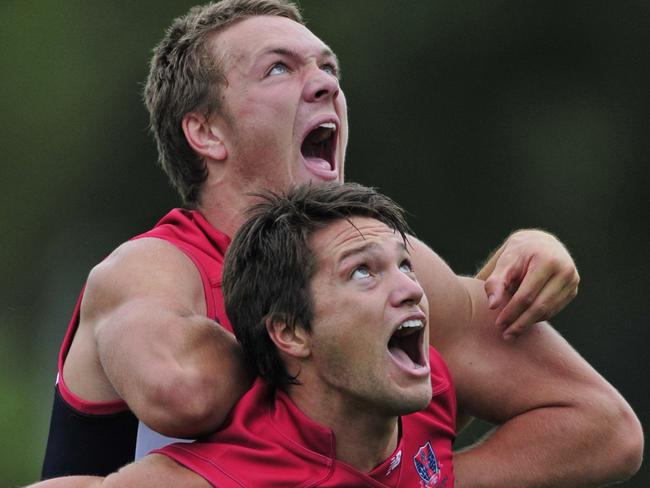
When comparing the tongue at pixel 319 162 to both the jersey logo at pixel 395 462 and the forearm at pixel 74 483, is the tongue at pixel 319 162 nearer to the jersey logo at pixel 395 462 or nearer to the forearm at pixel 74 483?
the jersey logo at pixel 395 462

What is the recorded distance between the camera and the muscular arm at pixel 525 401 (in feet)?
14.7

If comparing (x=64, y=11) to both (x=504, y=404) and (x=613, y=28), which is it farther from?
(x=504, y=404)

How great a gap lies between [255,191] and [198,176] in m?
0.23

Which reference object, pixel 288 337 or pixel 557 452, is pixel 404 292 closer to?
pixel 288 337

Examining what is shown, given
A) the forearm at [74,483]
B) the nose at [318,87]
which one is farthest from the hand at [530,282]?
the forearm at [74,483]

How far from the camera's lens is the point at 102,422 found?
4465 millimetres

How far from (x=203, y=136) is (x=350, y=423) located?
1.19 m

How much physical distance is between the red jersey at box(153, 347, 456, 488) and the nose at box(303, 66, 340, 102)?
3.37 feet

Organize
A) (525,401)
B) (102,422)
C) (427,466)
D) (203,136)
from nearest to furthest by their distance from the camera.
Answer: (427,466) → (102,422) → (525,401) → (203,136)

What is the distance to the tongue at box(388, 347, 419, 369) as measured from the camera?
3.97m

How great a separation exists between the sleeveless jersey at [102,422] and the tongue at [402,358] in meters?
0.56

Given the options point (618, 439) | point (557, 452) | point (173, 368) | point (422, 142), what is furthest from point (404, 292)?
point (422, 142)

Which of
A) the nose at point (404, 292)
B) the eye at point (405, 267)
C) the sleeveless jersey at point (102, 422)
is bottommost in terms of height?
the sleeveless jersey at point (102, 422)

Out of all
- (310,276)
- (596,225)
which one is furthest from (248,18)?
(596,225)
